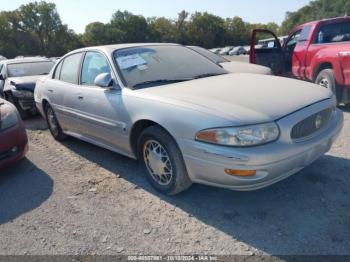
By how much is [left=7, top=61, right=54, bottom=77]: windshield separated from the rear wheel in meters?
6.63

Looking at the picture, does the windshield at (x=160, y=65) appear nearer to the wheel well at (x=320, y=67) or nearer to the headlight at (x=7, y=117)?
the headlight at (x=7, y=117)

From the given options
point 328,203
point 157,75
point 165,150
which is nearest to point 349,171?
point 328,203

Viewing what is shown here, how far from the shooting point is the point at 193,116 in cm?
307

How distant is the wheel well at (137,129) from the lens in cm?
362

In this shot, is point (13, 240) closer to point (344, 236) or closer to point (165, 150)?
point (165, 150)

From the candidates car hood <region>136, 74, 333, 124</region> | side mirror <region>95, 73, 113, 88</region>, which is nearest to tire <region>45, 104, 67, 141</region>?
side mirror <region>95, 73, 113, 88</region>

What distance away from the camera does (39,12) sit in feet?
266

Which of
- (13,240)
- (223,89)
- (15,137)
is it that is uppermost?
(223,89)

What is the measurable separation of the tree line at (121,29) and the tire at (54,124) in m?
69.3

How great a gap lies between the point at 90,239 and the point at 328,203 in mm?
2187

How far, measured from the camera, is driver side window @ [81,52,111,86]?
4.27 metres

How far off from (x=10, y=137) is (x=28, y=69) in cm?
529

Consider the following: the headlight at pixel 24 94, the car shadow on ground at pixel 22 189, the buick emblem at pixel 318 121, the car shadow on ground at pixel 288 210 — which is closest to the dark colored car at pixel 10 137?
the car shadow on ground at pixel 22 189

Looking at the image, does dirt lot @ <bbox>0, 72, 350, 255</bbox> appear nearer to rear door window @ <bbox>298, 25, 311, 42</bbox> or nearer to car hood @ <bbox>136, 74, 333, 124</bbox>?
car hood @ <bbox>136, 74, 333, 124</bbox>
